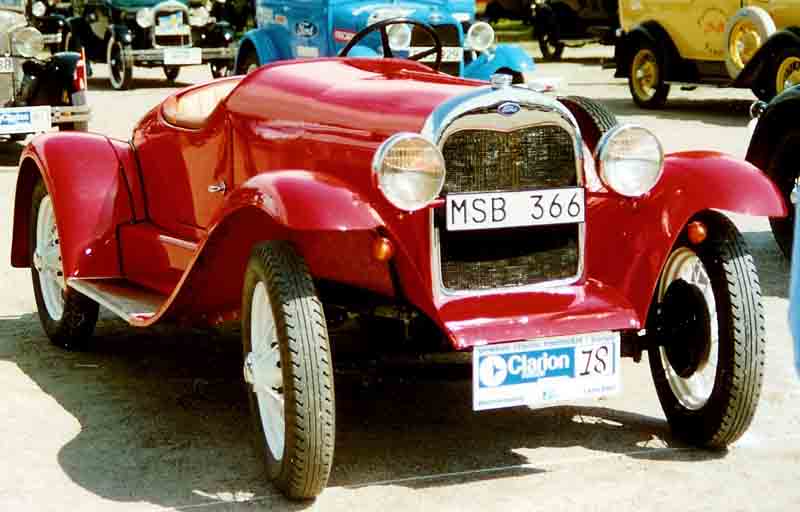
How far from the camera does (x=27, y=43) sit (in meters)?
11.8

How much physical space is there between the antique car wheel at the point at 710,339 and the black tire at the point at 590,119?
0.56 meters

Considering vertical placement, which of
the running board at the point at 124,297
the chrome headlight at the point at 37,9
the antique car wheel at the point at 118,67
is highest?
the chrome headlight at the point at 37,9

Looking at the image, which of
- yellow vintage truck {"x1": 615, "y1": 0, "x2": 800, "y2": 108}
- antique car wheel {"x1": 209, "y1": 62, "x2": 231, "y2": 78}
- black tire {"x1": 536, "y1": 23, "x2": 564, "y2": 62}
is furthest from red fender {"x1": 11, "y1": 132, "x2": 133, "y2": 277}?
black tire {"x1": 536, "y1": 23, "x2": 564, "y2": 62}

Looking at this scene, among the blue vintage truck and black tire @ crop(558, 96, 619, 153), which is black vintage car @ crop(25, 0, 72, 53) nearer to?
the blue vintage truck

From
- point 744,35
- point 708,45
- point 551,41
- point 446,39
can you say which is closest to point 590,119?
point 446,39

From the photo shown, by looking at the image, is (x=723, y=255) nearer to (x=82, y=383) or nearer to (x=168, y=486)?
(x=168, y=486)

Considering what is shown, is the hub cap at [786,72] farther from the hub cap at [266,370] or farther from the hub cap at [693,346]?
the hub cap at [266,370]

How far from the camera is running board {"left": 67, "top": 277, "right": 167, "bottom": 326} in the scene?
4.91 m

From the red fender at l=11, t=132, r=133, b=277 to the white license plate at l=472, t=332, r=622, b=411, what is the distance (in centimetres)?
212

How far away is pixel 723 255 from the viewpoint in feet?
13.9

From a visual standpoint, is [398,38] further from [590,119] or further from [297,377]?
[297,377]

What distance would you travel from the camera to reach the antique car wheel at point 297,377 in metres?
3.79

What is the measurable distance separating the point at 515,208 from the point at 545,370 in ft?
1.61

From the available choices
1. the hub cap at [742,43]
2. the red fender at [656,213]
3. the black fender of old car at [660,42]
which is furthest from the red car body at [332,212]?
the black fender of old car at [660,42]
